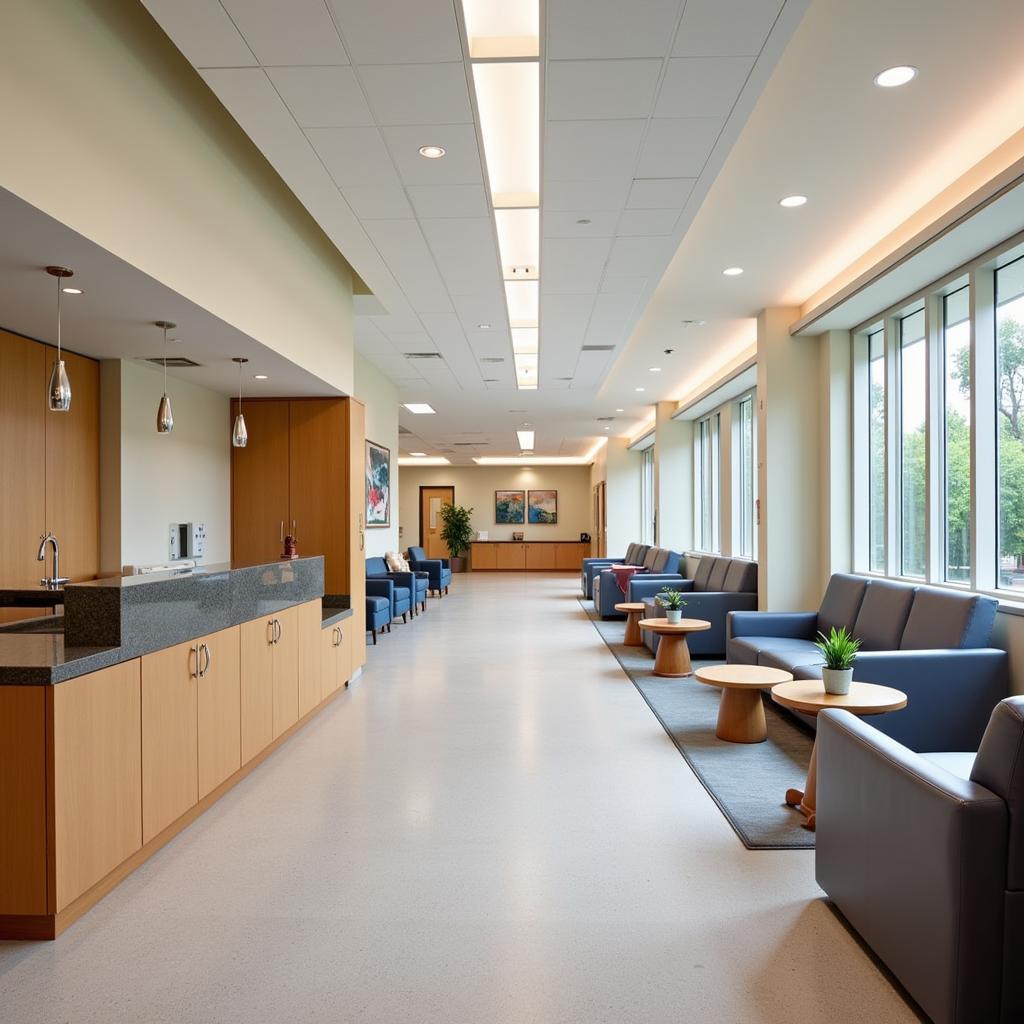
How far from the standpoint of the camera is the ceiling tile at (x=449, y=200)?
4.71 metres

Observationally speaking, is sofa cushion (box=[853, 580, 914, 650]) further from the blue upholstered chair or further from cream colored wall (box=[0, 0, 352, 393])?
the blue upholstered chair

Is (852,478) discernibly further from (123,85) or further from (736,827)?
(123,85)

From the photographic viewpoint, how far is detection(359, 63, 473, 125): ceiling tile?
136 inches

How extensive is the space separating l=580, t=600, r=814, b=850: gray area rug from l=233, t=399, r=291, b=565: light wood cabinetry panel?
3489mm

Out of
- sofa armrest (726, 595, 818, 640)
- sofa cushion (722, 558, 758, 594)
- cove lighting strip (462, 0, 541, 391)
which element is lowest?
sofa armrest (726, 595, 818, 640)

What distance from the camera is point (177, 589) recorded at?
12.3 ft

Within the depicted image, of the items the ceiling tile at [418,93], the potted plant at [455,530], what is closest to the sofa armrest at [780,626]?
the ceiling tile at [418,93]

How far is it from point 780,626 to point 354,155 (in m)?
4.88

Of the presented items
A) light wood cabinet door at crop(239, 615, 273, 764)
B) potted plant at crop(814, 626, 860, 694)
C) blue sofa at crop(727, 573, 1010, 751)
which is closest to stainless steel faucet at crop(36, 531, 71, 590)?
light wood cabinet door at crop(239, 615, 273, 764)

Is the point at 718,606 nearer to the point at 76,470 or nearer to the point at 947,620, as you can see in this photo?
the point at 947,620

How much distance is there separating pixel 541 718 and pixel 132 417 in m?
3.58

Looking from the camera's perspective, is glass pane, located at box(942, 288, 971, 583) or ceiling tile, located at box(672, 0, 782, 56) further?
glass pane, located at box(942, 288, 971, 583)

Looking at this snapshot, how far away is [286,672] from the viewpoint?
527 cm

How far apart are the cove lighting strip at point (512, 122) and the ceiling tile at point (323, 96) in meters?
0.55
